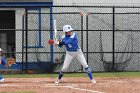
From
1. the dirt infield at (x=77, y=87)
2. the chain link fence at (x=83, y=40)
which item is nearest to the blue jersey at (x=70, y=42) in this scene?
the dirt infield at (x=77, y=87)

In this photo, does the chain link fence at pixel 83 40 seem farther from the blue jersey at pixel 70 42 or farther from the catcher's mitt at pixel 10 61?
the blue jersey at pixel 70 42

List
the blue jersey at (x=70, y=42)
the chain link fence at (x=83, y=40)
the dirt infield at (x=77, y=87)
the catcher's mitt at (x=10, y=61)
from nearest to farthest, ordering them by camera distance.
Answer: the dirt infield at (x=77, y=87) → the blue jersey at (x=70, y=42) → the catcher's mitt at (x=10, y=61) → the chain link fence at (x=83, y=40)

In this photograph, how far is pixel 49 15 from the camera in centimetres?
2327

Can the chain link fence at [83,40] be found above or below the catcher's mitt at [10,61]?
above

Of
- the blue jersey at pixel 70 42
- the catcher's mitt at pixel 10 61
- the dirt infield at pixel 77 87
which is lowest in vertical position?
the dirt infield at pixel 77 87

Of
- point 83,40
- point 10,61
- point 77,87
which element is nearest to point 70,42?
point 77,87

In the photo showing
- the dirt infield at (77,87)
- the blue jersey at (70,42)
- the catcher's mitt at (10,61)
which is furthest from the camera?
the catcher's mitt at (10,61)

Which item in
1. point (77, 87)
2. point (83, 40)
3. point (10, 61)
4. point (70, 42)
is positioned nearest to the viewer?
point (77, 87)

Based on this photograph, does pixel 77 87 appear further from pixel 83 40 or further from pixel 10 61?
pixel 83 40

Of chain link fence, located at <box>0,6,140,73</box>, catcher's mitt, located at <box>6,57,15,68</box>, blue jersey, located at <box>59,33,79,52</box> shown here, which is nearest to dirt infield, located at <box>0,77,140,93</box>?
blue jersey, located at <box>59,33,79,52</box>

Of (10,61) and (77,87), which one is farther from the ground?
(10,61)

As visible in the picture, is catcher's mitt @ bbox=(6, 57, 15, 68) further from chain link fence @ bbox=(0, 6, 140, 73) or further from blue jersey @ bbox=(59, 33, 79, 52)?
blue jersey @ bbox=(59, 33, 79, 52)

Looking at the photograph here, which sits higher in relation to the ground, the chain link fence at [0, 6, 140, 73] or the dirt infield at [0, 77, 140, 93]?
the chain link fence at [0, 6, 140, 73]

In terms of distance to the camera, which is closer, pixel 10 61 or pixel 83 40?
pixel 10 61
